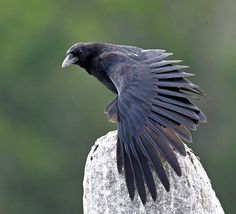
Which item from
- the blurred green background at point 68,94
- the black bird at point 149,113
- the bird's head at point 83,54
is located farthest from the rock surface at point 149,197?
the blurred green background at point 68,94

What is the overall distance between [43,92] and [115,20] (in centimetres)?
512

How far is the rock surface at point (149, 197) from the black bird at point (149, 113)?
7 centimetres

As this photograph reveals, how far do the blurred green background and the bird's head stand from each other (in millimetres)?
13882

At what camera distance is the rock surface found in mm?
9711

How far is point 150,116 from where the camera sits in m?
10.6

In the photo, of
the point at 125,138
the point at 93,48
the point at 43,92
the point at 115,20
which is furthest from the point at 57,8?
the point at 125,138

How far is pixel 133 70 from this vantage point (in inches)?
453

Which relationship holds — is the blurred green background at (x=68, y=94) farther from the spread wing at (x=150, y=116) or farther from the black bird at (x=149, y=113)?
the spread wing at (x=150, y=116)

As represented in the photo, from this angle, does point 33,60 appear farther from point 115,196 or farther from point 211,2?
point 115,196

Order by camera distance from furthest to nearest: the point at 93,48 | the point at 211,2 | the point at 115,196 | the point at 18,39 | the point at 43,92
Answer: the point at 211,2, the point at 18,39, the point at 43,92, the point at 93,48, the point at 115,196

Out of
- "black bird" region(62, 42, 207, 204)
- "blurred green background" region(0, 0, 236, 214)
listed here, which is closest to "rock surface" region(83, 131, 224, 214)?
"black bird" region(62, 42, 207, 204)

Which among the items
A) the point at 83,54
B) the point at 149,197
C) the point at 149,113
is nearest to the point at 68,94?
the point at 83,54

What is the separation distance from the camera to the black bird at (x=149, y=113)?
9953mm

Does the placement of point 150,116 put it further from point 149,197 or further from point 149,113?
point 149,197
